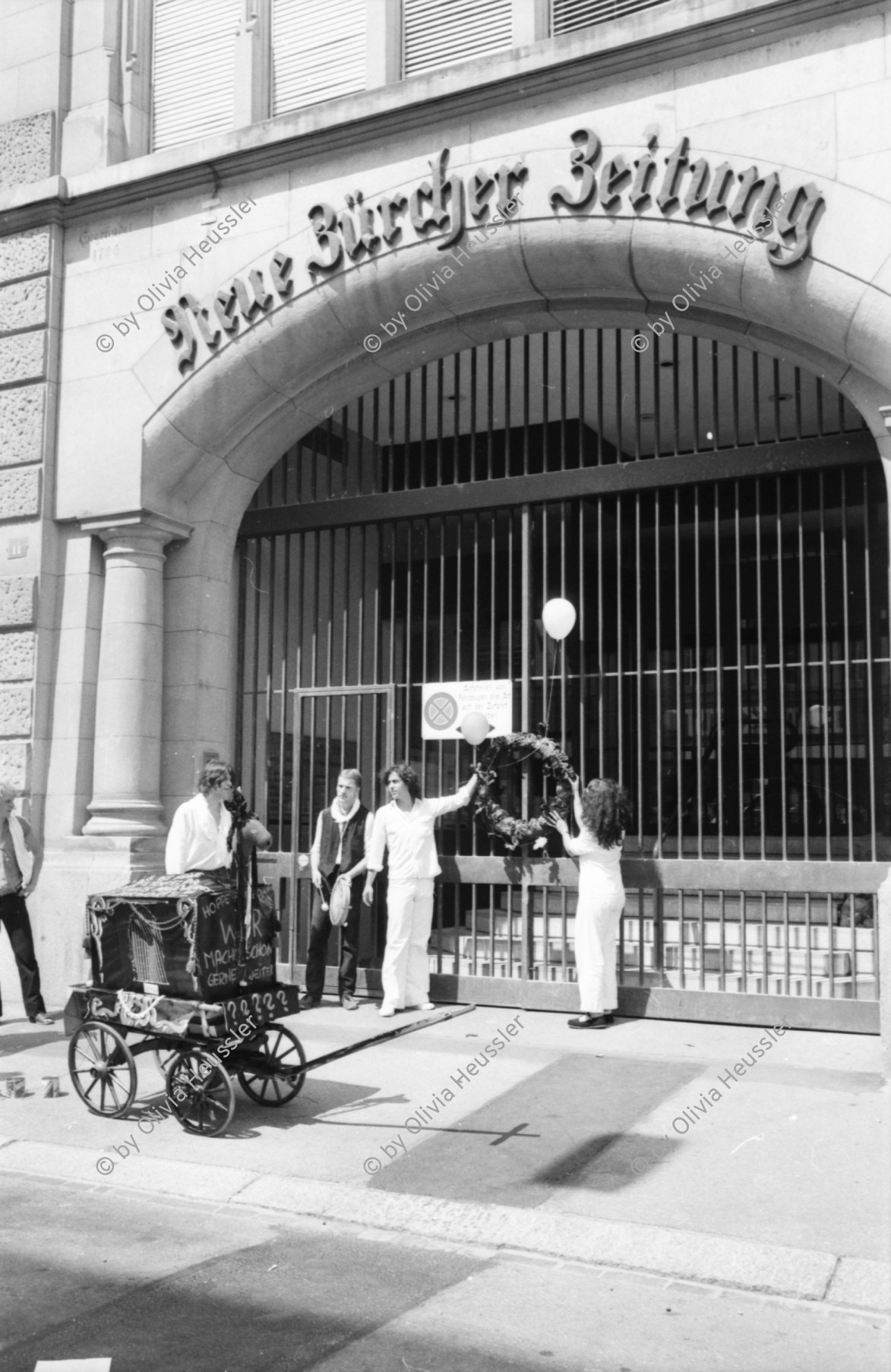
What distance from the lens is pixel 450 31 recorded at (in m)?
10.3

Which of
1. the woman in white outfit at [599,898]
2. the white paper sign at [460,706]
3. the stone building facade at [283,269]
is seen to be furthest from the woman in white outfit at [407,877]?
the stone building facade at [283,269]

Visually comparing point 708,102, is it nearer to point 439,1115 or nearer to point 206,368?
point 206,368

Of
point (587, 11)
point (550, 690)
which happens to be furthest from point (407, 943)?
point (587, 11)

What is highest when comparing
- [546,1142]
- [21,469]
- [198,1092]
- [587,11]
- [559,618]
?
[587,11]

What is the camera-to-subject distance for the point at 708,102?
885 centimetres

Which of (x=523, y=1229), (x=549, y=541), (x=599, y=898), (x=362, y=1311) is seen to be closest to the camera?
(x=362, y=1311)

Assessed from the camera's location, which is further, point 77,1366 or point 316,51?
point 316,51

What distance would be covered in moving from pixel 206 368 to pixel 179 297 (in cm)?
69

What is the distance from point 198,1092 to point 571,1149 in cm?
191

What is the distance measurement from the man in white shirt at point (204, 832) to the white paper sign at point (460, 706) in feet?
8.67

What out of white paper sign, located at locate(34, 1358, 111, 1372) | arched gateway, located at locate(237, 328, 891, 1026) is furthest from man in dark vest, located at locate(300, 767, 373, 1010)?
white paper sign, located at locate(34, 1358, 111, 1372)

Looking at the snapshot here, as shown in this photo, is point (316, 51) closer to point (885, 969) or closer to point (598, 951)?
point (598, 951)

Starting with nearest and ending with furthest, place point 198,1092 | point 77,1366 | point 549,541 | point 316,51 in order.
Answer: point 77,1366 < point 198,1092 < point 549,541 < point 316,51

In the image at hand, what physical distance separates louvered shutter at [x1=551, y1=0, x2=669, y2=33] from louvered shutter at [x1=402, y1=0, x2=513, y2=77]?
382mm
